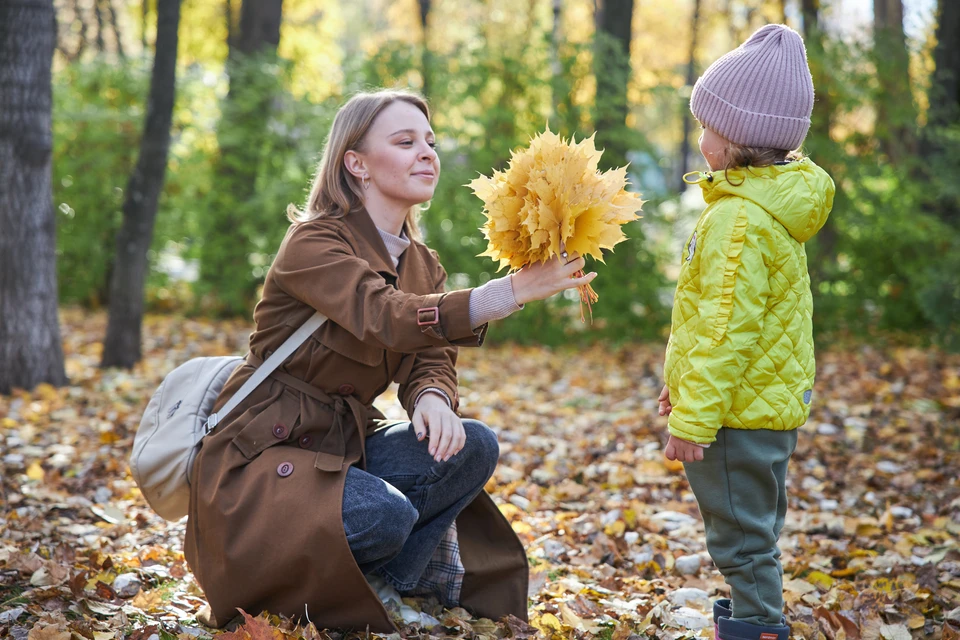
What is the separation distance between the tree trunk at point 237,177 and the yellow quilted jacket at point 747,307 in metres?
6.75

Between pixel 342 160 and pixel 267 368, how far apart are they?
0.75 meters

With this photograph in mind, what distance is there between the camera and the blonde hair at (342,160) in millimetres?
2989

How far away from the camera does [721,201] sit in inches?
99.4

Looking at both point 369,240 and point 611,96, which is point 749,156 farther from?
point 611,96

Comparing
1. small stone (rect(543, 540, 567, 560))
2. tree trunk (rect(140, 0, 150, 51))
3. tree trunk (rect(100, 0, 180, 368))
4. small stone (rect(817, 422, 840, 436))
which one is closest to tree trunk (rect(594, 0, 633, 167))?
small stone (rect(817, 422, 840, 436))

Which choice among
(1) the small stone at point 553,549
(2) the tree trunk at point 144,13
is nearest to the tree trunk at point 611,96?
(1) the small stone at point 553,549

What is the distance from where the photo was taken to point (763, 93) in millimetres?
2484

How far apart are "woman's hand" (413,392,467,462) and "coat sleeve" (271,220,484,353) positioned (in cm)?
26

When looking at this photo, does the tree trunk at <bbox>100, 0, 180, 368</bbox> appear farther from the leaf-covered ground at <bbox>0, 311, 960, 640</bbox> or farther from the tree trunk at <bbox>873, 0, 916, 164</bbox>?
the tree trunk at <bbox>873, 0, 916, 164</bbox>

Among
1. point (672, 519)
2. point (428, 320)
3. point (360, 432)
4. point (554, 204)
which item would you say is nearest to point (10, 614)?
point (360, 432)

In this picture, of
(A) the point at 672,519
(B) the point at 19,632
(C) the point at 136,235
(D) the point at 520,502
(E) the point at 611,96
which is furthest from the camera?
(E) the point at 611,96

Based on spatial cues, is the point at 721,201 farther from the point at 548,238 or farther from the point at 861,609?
the point at 861,609

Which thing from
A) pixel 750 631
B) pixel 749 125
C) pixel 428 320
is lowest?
pixel 750 631

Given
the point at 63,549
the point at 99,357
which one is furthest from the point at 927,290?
the point at 99,357
